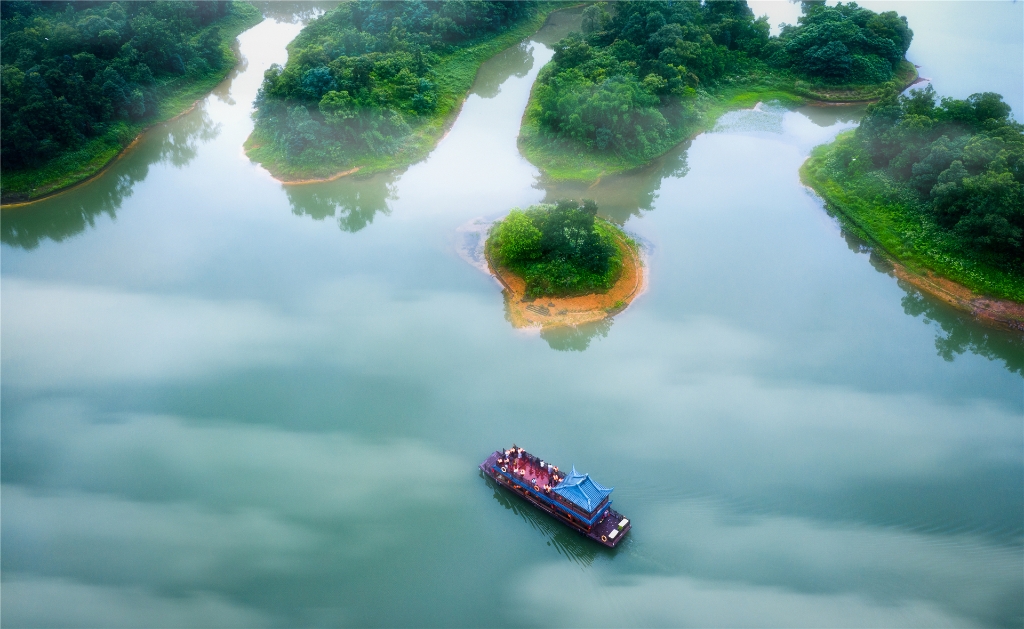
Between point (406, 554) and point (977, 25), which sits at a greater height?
point (977, 25)

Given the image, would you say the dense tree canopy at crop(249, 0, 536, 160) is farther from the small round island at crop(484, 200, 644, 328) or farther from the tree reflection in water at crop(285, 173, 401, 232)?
the small round island at crop(484, 200, 644, 328)

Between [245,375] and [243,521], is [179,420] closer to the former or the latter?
[245,375]

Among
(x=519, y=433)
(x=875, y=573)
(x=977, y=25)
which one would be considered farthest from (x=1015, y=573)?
(x=977, y=25)

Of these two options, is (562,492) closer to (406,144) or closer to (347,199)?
(347,199)

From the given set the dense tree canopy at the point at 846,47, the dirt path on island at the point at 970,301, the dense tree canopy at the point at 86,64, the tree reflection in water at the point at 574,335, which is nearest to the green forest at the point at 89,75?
the dense tree canopy at the point at 86,64

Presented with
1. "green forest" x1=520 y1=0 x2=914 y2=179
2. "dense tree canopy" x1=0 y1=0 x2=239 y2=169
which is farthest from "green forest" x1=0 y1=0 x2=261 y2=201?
"green forest" x1=520 y1=0 x2=914 y2=179

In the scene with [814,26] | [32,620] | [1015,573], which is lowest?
[1015,573]

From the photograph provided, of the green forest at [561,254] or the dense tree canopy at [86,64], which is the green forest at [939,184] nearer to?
the green forest at [561,254]
